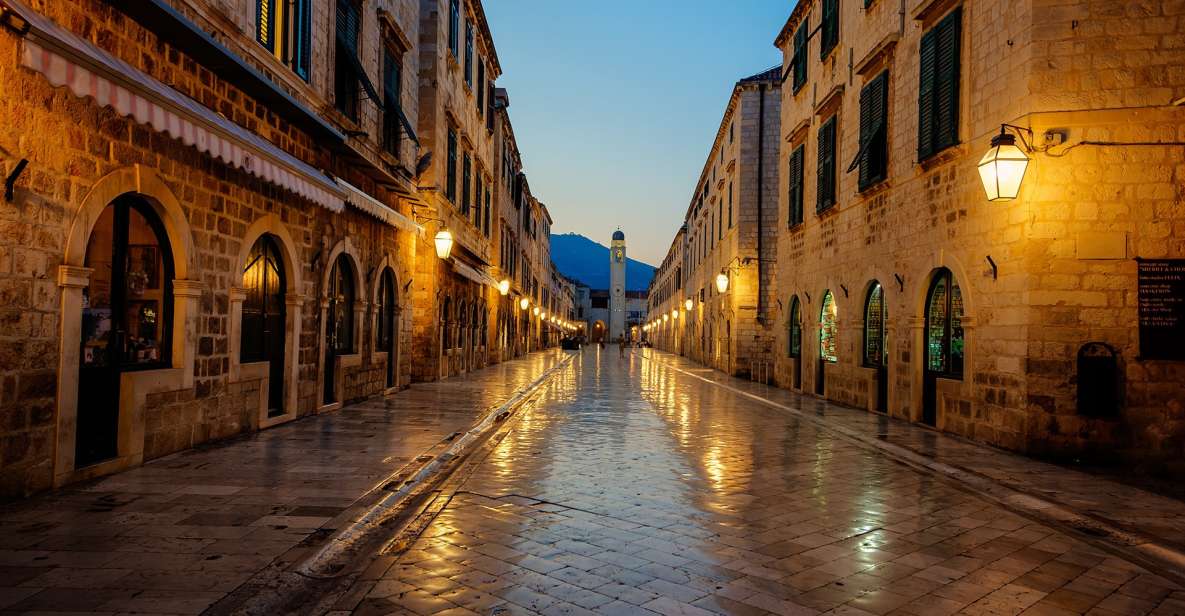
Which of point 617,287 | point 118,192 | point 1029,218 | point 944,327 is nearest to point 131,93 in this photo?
point 118,192

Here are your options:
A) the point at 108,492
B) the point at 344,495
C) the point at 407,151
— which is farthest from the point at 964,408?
the point at 407,151

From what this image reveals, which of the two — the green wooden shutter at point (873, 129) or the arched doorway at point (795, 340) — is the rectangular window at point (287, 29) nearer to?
the green wooden shutter at point (873, 129)

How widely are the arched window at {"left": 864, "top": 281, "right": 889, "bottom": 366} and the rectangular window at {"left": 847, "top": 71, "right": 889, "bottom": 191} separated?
221 centimetres

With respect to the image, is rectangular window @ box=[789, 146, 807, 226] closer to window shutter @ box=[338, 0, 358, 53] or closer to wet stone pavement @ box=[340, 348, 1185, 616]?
window shutter @ box=[338, 0, 358, 53]

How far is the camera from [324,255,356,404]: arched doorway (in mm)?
12898

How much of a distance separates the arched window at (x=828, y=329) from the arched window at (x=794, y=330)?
193cm

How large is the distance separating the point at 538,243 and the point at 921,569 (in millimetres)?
51019

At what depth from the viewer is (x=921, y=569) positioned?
475 cm

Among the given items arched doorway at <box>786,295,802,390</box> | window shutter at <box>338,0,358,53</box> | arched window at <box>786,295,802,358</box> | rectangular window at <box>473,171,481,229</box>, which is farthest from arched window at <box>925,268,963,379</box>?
rectangular window at <box>473,171,481,229</box>

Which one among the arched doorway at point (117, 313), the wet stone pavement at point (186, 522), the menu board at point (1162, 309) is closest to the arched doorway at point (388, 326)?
the wet stone pavement at point (186, 522)

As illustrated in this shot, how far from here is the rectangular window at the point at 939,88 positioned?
11211 mm

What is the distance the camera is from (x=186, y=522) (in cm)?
527

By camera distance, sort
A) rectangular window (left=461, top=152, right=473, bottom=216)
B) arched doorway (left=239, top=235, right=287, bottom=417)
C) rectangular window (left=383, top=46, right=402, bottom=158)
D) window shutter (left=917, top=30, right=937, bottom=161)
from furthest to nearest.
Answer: rectangular window (left=461, top=152, right=473, bottom=216), rectangular window (left=383, top=46, right=402, bottom=158), window shutter (left=917, top=30, right=937, bottom=161), arched doorway (left=239, top=235, right=287, bottom=417)

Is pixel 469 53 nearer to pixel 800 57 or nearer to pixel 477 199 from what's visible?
pixel 477 199
